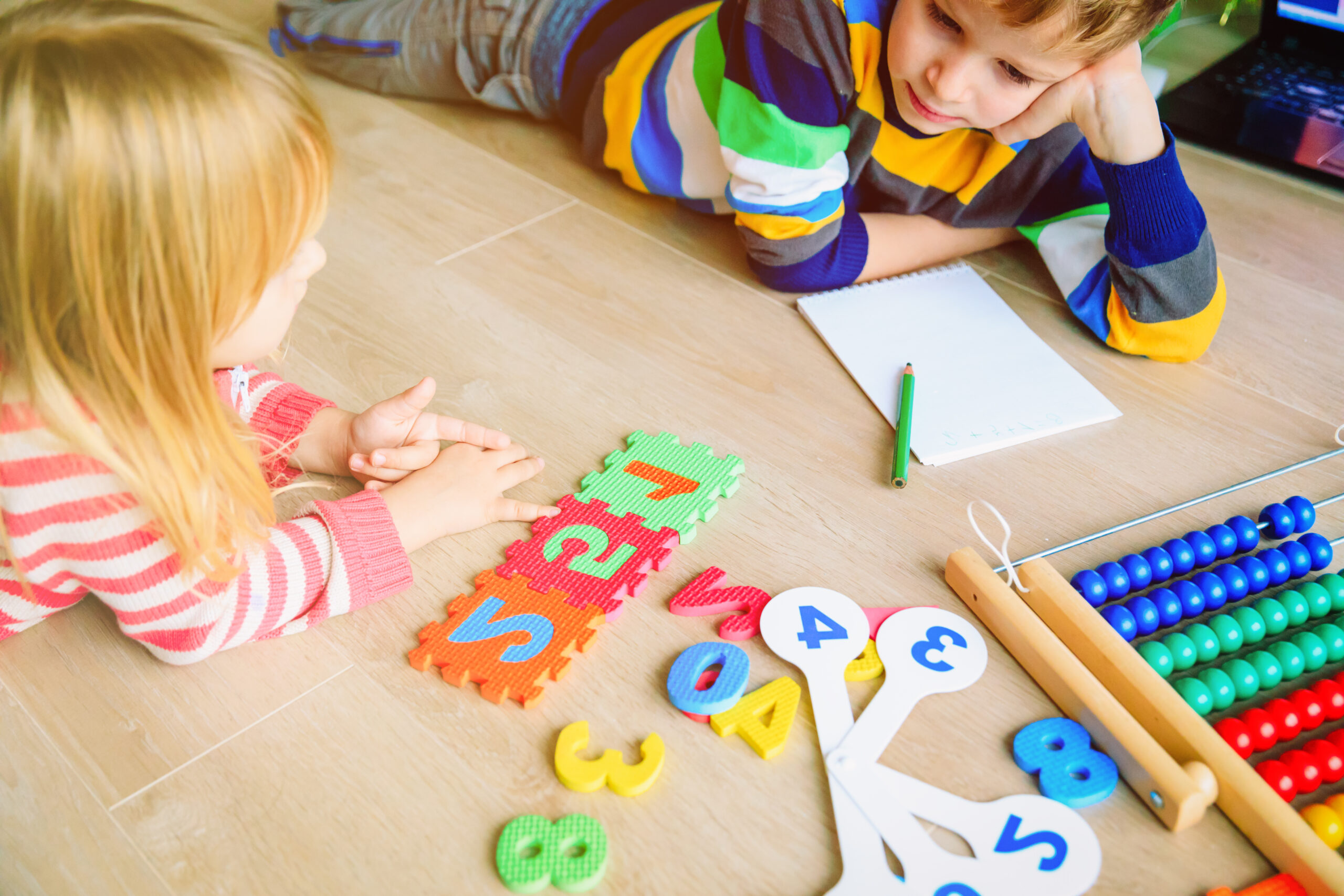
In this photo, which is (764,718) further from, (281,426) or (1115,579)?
(281,426)

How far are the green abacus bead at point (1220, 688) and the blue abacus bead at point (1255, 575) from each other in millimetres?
98

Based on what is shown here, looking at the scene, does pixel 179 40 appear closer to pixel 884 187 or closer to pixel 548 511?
pixel 548 511

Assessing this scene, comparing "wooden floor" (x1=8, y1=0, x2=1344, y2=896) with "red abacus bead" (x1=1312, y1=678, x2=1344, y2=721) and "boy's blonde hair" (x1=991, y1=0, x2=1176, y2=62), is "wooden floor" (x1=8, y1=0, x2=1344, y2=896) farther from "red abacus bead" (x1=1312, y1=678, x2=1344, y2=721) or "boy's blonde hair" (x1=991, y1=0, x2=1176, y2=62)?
"boy's blonde hair" (x1=991, y1=0, x2=1176, y2=62)

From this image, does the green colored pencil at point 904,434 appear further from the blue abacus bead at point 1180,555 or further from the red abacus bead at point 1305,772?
the red abacus bead at point 1305,772

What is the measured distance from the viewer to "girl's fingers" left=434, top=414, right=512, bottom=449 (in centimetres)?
93

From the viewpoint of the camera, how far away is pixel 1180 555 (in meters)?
0.81

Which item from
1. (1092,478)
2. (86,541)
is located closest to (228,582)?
(86,541)

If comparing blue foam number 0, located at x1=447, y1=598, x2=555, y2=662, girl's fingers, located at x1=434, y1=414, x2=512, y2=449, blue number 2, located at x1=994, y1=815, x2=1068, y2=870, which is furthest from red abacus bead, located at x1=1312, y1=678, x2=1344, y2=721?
girl's fingers, located at x1=434, y1=414, x2=512, y2=449

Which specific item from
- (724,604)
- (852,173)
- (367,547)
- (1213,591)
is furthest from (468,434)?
(1213,591)

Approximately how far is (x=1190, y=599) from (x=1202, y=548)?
6 cm

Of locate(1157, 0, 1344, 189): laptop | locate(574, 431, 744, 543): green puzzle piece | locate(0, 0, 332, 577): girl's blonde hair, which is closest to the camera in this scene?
locate(0, 0, 332, 577): girl's blonde hair

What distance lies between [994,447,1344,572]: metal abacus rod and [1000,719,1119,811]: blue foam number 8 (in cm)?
13

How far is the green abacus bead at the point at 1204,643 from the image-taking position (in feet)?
2.48

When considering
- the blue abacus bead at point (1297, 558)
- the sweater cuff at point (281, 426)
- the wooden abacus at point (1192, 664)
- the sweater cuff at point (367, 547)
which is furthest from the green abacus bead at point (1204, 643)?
the sweater cuff at point (281, 426)
